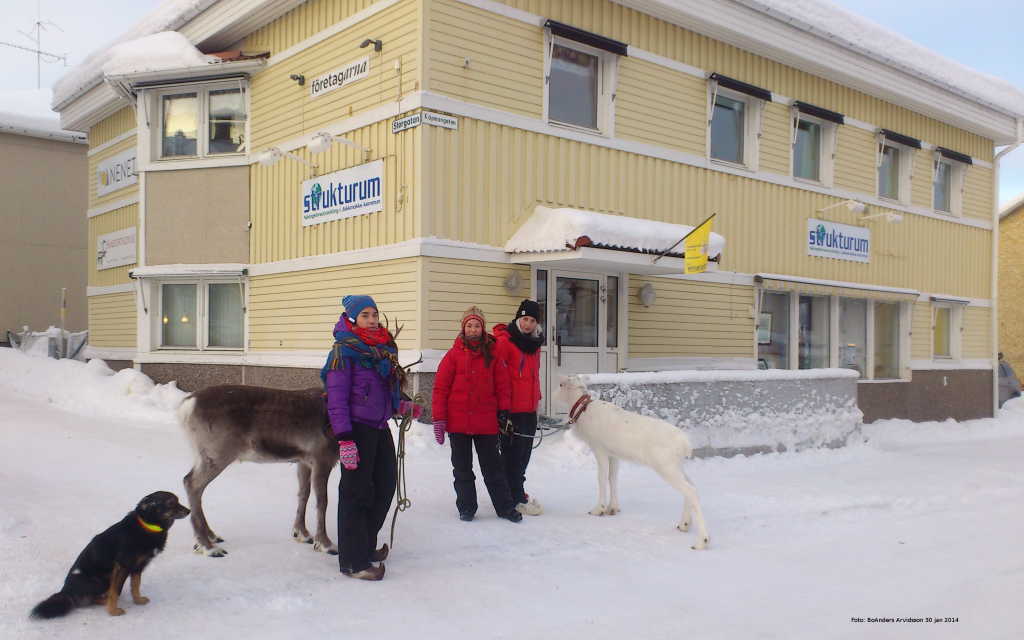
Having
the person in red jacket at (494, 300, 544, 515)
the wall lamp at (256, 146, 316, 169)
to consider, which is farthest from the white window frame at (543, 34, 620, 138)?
the person in red jacket at (494, 300, 544, 515)

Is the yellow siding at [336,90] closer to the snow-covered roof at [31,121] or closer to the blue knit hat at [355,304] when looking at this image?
the blue knit hat at [355,304]

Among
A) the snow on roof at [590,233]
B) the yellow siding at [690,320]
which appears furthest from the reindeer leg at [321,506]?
the yellow siding at [690,320]

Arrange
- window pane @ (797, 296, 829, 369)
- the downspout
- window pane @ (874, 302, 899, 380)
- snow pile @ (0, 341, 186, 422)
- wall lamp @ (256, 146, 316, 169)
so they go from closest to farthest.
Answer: wall lamp @ (256, 146, 316, 169)
snow pile @ (0, 341, 186, 422)
window pane @ (797, 296, 829, 369)
window pane @ (874, 302, 899, 380)
the downspout

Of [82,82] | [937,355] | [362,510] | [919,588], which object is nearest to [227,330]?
[82,82]

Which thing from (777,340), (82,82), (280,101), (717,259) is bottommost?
(777,340)

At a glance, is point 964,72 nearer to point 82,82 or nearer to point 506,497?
point 506,497

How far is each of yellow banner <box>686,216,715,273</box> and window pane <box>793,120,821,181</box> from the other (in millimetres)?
5518

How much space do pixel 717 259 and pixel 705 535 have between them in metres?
6.20

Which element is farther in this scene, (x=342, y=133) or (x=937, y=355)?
(x=937, y=355)

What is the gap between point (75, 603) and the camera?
415 centimetres

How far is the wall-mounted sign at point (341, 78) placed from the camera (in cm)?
1105

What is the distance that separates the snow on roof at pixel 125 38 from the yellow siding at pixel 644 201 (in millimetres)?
6058

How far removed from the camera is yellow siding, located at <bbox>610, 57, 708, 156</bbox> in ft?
40.0

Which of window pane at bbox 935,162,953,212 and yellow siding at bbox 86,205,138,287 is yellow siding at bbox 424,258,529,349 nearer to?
yellow siding at bbox 86,205,138,287
